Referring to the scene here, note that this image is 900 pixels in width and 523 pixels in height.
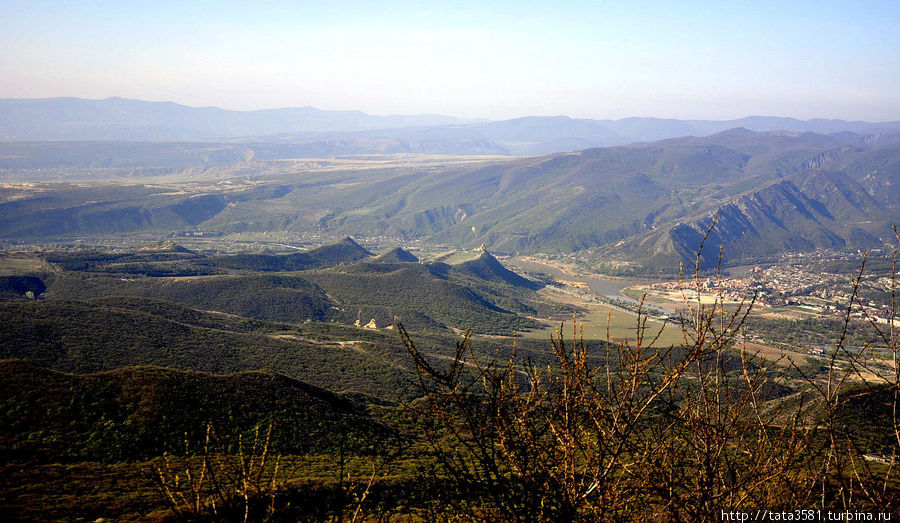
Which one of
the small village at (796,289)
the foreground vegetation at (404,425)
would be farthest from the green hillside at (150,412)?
the small village at (796,289)

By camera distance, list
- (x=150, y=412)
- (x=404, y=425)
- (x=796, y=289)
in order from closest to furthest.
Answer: (x=150, y=412), (x=404, y=425), (x=796, y=289)

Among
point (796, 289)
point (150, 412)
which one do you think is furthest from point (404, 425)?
point (796, 289)

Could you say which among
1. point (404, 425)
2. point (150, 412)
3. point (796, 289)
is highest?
point (150, 412)

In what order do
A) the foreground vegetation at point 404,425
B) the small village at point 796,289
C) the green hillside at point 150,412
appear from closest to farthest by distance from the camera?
the foreground vegetation at point 404,425 → the green hillside at point 150,412 → the small village at point 796,289

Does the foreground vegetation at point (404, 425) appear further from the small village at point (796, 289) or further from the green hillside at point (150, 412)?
the small village at point (796, 289)

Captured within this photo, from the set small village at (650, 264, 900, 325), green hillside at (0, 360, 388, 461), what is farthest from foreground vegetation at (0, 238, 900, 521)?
small village at (650, 264, 900, 325)

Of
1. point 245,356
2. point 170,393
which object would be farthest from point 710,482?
point 245,356

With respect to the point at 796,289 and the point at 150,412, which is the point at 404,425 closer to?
the point at 150,412

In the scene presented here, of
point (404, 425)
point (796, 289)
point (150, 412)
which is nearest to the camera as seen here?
point (150, 412)

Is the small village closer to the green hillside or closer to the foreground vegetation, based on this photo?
the foreground vegetation

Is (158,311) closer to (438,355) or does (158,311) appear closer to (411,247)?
(438,355)

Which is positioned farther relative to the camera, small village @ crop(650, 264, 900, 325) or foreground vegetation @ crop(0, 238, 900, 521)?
small village @ crop(650, 264, 900, 325)

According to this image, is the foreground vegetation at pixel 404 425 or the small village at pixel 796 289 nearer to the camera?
→ the foreground vegetation at pixel 404 425
